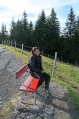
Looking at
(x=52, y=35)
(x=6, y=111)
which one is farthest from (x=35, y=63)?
(x=52, y=35)

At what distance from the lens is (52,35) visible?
1705 inches

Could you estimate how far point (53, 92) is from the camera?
7457mm

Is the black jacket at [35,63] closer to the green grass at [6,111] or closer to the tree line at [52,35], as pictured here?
the green grass at [6,111]

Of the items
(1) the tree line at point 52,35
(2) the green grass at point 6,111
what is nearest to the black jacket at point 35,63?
(2) the green grass at point 6,111

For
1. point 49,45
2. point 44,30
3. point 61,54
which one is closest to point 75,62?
point 61,54

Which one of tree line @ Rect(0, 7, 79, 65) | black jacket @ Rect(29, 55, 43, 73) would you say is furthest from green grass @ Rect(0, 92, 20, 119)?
tree line @ Rect(0, 7, 79, 65)

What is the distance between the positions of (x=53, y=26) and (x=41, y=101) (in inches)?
1530

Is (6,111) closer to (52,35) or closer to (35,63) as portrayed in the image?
(35,63)

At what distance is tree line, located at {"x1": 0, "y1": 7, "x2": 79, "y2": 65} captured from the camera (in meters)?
42.4

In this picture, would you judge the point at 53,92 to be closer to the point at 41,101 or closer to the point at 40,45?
the point at 41,101

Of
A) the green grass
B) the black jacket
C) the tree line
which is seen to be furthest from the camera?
the tree line

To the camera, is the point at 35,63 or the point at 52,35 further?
the point at 52,35

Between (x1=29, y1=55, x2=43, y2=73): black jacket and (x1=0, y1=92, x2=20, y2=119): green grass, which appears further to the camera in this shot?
(x1=29, y1=55, x2=43, y2=73): black jacket

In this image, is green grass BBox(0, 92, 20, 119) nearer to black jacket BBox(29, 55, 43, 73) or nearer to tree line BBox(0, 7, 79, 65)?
black jacket BBox(29, 55, 43, 73)
